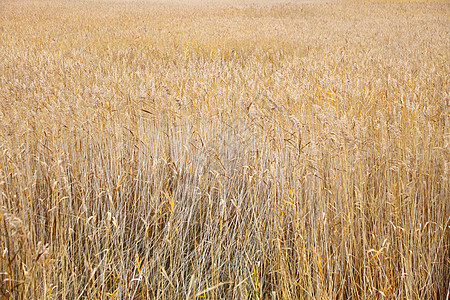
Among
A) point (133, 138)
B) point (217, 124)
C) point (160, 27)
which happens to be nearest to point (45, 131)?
point (133, 138)

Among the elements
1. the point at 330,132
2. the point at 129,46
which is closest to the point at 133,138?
the point at 330,132

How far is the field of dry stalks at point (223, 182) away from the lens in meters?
1.20

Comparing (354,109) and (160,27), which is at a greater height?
(160,27)

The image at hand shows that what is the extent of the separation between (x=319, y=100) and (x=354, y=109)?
0.28m

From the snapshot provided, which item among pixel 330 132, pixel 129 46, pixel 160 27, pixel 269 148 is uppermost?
pixel 160 27

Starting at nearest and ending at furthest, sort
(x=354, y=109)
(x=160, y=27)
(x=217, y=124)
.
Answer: (x=217, y=124), (x=354, y=109), (x=160, y=27)

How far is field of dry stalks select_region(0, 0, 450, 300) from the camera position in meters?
1.20

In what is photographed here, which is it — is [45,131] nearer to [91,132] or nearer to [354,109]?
[91,132]

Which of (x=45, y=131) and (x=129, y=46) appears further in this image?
(x=129, y=46)

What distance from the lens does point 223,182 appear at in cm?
178

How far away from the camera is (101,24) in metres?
8.32

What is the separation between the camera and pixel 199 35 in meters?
6.64

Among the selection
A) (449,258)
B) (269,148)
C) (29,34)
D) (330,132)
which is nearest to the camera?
(449,258)

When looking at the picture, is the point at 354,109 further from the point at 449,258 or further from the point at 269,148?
the point at 449,258
